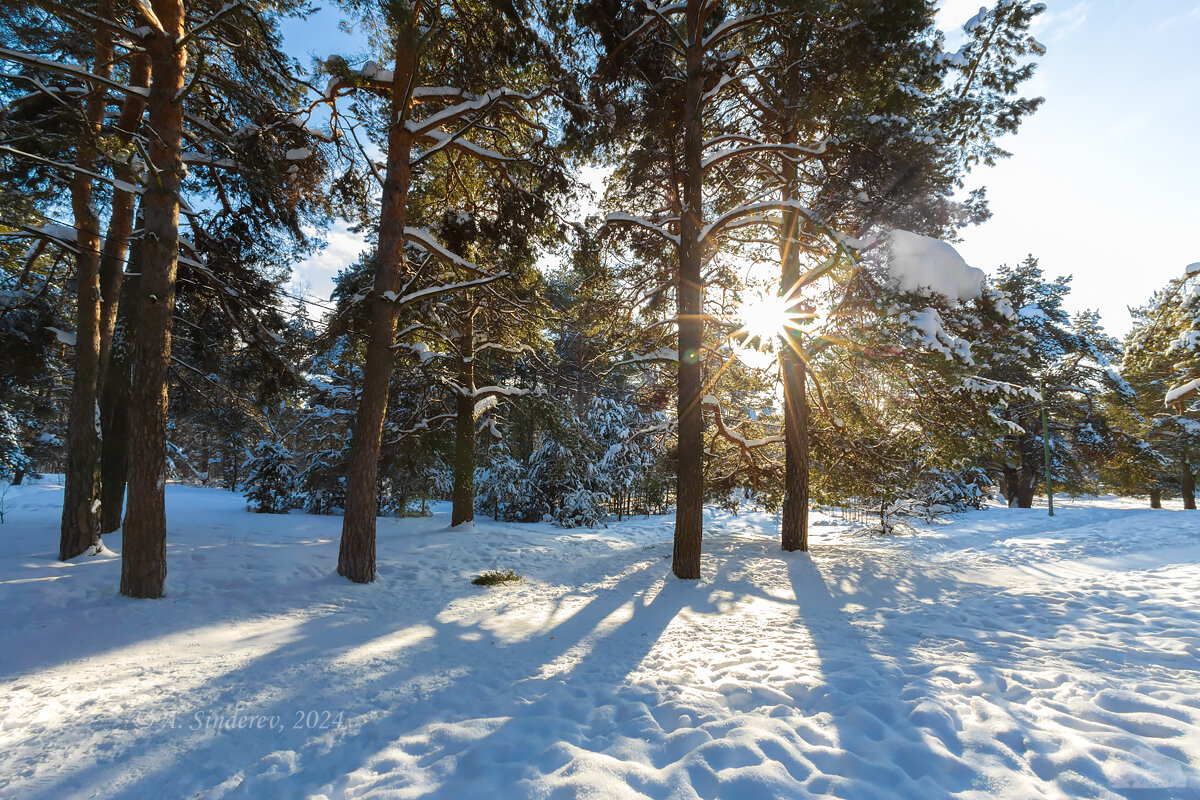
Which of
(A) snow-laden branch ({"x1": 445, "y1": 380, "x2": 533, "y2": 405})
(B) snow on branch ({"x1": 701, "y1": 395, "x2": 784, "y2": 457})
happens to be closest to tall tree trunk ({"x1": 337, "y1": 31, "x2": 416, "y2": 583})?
(A) snow-laden branch ({"x1": 445, "y1": 380, "x2": 533, "y2": 405})

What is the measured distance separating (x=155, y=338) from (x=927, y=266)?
405 inches

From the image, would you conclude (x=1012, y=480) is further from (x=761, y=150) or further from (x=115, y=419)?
(x=115, y=419)

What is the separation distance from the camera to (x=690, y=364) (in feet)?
24.9

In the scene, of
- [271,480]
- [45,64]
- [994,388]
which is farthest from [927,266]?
[271,480]

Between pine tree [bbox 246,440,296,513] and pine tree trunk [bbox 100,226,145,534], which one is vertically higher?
pine tree trunk [bbox 100,226,145,534]

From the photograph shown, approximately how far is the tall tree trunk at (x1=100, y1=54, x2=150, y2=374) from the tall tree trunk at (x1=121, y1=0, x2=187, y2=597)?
1917 millimetres

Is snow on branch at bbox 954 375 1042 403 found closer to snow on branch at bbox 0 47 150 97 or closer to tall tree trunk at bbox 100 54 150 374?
snow on branch at bbox 0 47 150 97

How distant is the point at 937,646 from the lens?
4.48 meters

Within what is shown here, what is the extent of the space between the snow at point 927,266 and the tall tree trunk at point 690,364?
2864mm

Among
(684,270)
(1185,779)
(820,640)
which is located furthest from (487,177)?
(1185,779)

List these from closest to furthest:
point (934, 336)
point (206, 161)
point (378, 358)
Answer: point (934, 336) → point (206, 161) → point (378, 358)

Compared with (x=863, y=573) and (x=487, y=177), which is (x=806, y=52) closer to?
(x=487, y=177)

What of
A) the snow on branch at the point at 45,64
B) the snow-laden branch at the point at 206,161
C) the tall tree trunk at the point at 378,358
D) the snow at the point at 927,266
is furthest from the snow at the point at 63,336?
the snow at the point at 927,266

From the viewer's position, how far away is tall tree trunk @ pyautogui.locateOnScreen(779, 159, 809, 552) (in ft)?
30.4
